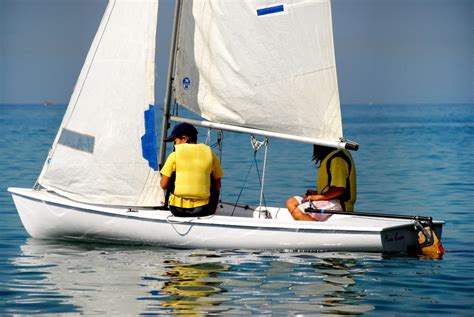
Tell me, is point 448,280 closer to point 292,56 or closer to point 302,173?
point 292,56

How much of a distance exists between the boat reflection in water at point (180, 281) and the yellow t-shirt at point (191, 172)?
2.22ft

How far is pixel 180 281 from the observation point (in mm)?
12828

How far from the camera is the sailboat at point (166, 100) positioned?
1513cm

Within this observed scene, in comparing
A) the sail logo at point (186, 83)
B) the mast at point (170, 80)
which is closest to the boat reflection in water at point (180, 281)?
the mast at point (170, 80)

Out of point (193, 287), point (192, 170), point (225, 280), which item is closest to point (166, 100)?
point (192, 170)

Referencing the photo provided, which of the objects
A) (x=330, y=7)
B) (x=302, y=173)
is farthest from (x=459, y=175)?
(x=330, y=7)

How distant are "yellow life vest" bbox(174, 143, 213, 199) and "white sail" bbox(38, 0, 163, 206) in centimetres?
89

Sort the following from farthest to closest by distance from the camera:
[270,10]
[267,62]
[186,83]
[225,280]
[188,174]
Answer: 1. [186,83]
2. [267,62]
3. [270,10]
4. [188,174]
5. [225,280]

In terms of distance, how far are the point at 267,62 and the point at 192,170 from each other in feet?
6.08

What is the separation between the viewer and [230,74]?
15.4 meters

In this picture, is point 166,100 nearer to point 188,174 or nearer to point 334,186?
point 188,174

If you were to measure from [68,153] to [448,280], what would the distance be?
17.8 feet

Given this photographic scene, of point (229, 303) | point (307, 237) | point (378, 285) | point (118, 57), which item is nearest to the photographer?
point (229, 303)

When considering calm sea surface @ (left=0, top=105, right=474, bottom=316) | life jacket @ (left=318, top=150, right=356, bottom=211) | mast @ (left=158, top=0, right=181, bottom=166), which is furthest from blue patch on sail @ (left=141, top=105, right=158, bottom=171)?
life jacket @ (left=318, top=150, right=356, bottom=211)
